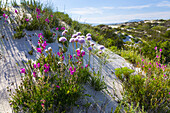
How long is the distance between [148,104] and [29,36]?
16.1 ft

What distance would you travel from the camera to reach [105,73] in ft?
12.3

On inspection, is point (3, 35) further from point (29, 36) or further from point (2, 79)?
point (2, 79)

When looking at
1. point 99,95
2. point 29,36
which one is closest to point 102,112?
point 99,95

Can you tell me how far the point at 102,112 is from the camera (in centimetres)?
227

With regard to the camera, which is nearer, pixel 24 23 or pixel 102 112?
pixel 102 112

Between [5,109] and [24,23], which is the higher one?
Result: [24,23]

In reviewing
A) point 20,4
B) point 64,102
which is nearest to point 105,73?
point 64,102

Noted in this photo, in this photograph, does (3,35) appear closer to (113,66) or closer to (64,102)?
(64,102)

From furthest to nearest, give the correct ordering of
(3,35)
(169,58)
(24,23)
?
(169,58) → (24,23) → (3,35)

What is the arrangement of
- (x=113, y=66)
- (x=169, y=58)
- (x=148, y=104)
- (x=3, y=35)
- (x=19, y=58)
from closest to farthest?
(x=148, y=104) → (x=19, y=58) → (x=3, y=35) → (x=113, y=66) → (x=169, y=58)

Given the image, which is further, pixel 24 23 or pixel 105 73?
pixel 24 23

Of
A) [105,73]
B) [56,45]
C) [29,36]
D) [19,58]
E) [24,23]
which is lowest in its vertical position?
[105,73]

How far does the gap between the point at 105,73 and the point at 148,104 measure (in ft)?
5.18

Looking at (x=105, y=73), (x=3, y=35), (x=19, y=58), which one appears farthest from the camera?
(x=3, y=35)
